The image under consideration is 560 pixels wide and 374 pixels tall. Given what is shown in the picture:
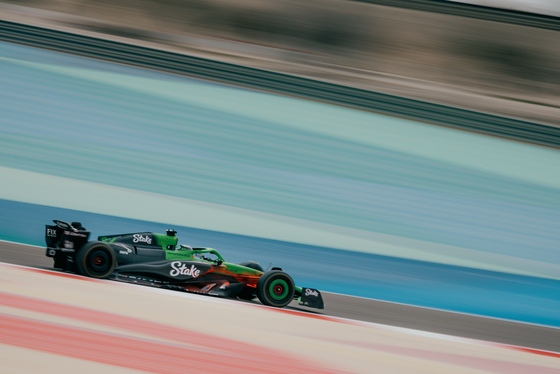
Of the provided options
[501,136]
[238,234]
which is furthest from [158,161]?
[501,136]

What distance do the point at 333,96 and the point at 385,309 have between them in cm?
358

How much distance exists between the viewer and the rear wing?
15.3ft

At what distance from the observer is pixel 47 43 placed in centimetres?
823

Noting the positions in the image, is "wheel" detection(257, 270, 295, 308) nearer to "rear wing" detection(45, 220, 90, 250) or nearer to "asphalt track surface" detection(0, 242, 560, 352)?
"asphalt track surface" detection(0, 242, 560, 352)

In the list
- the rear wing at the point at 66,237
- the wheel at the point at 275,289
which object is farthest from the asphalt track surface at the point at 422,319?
the rear wing at the point at 66,237

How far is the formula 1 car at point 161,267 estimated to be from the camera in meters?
4.66

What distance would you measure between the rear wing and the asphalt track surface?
379mm

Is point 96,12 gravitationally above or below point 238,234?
above

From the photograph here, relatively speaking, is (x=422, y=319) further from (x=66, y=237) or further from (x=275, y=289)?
(x=66, y=237)

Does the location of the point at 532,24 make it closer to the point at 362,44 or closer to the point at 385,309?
the point at 362,44

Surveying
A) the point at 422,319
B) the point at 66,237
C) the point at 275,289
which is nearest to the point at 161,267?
the point at 66,237

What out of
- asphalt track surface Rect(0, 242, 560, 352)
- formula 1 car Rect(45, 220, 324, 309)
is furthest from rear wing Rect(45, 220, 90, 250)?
asphalt track surface Rect(0, 242, 560, 352)

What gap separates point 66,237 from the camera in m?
4.65

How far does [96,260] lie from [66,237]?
1.06ft
